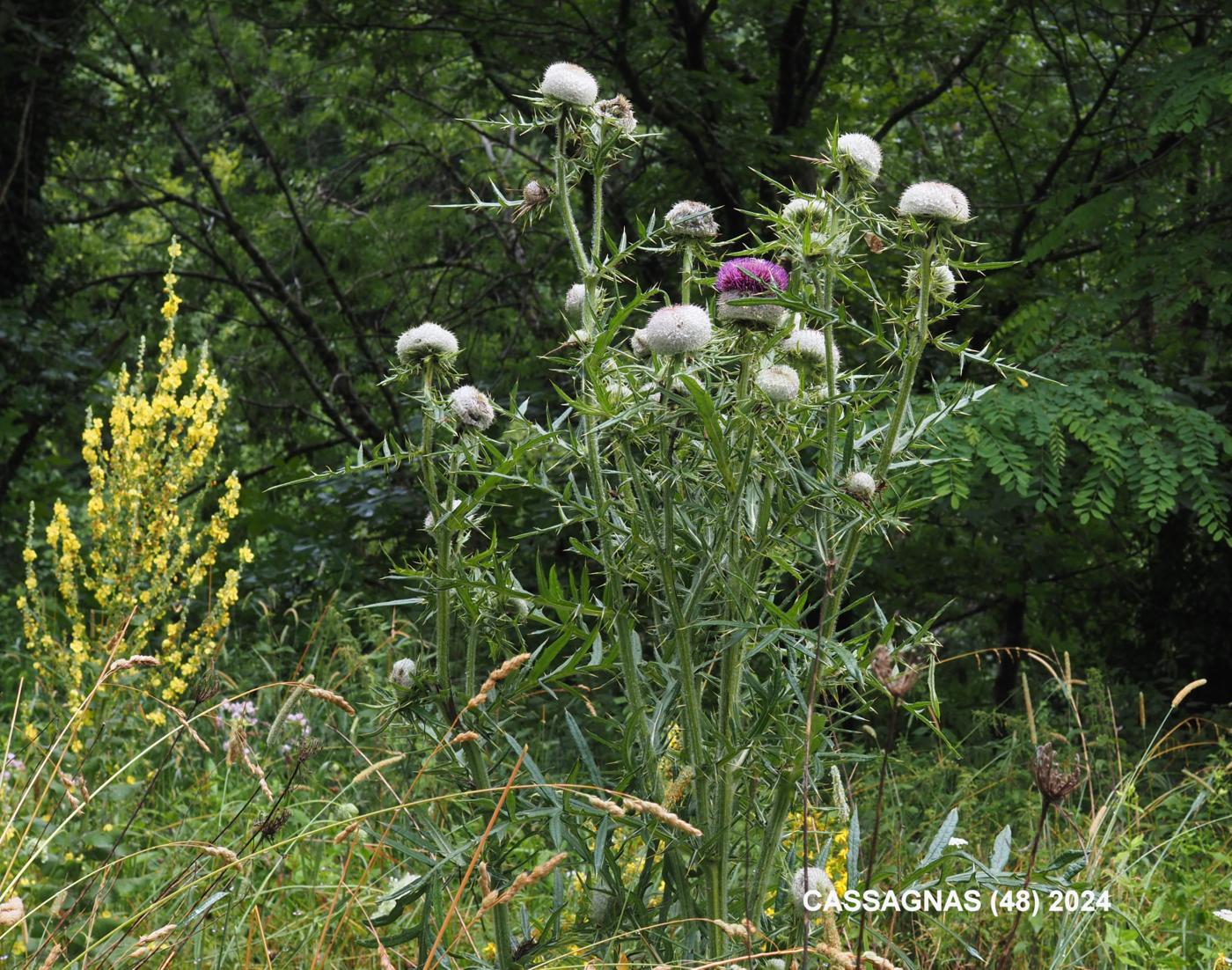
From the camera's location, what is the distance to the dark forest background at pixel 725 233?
4625mm

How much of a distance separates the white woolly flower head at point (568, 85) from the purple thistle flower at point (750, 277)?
439 mm

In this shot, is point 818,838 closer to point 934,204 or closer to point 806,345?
point 806,345

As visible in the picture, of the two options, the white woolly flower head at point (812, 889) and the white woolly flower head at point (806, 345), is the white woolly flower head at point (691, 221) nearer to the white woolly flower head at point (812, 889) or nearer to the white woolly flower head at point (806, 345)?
the white woolly flower head at point (806, 345)

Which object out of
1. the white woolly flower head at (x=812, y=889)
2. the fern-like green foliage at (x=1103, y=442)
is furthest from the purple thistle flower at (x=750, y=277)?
the fern-like green foliage at (x=1103, y=442)

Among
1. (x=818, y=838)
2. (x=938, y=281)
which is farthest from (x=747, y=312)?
(x=818, y=838)

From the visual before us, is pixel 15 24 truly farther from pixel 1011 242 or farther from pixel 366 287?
pixel 1011 242

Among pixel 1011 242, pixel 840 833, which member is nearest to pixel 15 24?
pixel 1011 242

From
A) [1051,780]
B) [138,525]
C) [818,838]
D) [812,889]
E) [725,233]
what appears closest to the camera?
[1051,780]

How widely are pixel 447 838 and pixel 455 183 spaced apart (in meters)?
6.25

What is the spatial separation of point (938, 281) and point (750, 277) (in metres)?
0.37

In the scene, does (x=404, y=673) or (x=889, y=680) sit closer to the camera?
(x=889, y=680)

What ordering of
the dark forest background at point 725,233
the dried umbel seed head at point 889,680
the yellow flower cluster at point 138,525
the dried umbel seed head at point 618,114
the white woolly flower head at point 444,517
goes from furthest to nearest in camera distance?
1. the dark forest background at point 725,233
2. the yellow flower cluster at point 138,525
3. the dried umbel seed head at point 618,114
4. the white woolly flower head at point 444,517
5. the dried umbel seed head at point 889,680

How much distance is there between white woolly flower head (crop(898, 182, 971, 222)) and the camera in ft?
6.03

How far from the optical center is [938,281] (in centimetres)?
201
